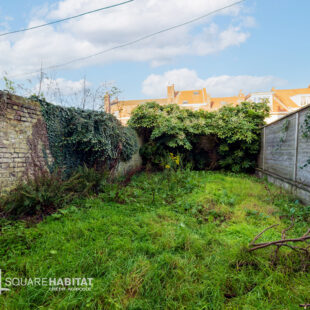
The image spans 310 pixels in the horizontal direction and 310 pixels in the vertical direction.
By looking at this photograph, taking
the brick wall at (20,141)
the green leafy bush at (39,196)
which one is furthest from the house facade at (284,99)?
the green leafy bush at (39,196)

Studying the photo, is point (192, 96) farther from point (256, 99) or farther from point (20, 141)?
point (20, 141)

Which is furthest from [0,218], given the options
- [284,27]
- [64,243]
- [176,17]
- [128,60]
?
[284,27]

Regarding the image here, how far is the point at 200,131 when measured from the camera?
7.72 meters

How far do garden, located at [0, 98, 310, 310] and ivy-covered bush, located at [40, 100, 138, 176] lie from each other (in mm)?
23

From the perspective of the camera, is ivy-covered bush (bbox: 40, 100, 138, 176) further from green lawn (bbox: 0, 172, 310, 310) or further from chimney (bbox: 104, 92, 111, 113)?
green lawn (bbox: 0, 172, 310, 310)

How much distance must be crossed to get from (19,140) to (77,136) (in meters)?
1.15

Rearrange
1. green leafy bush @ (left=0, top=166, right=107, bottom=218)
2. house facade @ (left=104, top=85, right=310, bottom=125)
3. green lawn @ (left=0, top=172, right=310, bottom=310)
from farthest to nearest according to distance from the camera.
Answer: house facade @ (left=104, top=85, right=310, bottom=125) < green leafy bush @ (left=0, top=166, right=107, bottom=218) < green lawn @ (left=0, top=172, right=310, bottom=310)

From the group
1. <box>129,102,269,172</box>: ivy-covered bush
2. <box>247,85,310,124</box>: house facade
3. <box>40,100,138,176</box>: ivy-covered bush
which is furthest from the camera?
<box>247,85,310,124</box>: house facade

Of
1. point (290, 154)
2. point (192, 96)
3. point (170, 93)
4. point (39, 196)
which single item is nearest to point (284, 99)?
point (192, 96)

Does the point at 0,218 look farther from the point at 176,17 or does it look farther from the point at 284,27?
the point at 284,27

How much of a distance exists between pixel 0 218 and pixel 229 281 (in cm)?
295

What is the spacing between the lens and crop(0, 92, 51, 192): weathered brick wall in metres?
3.15

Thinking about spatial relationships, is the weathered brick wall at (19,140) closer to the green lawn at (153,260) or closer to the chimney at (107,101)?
the green lawn at (153,260)

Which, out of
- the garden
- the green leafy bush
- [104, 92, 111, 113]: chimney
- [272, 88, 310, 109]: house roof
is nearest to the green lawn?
the garden
